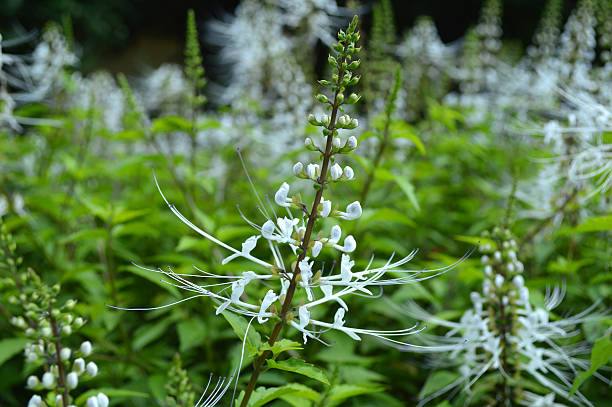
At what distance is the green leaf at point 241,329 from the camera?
1706 millimetres

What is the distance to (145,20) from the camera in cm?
1664

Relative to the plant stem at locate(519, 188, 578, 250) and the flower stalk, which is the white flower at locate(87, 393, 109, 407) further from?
the plant stem at locate(519, 188, 578, 250)

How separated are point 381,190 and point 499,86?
2.70 meters

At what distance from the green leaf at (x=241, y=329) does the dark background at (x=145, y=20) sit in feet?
31.2

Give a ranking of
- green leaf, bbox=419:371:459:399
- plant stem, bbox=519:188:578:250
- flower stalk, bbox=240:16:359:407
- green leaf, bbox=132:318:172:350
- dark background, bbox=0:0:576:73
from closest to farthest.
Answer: flower stalk, bbox=240:16:359:407
green leaf, bbox=419:371:459:399
green leaf, bbox=132:318:172:350
plant stem, bbox=519:188:578:250
dark background, bbox=0:0:576:73

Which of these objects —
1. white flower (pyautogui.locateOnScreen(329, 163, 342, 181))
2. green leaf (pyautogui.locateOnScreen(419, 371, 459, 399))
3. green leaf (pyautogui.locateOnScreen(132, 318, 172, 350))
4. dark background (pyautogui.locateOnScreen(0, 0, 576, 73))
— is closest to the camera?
white flower (pyautogui.locateOnScreen(329, 163, 342, 181))

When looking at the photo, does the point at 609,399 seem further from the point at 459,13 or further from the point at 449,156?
the point at 459,13

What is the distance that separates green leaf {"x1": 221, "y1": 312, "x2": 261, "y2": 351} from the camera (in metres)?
1.71

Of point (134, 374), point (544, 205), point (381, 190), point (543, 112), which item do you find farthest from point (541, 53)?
point (134, 374)

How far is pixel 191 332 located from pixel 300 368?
125 cm

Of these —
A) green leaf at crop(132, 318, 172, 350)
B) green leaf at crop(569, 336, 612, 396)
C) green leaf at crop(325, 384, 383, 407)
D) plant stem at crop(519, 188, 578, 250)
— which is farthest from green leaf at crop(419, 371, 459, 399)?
green leaf at crop(132, 318, 172, 350)

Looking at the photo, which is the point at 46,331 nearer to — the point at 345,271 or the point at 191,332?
the point at 345,271

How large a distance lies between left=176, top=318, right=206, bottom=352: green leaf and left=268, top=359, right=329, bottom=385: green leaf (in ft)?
3.61

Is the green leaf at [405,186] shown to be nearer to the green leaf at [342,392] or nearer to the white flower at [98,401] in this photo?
the green leaf at [342,392]
